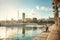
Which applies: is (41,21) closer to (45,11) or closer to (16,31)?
(45,11)

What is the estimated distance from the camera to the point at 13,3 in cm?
313

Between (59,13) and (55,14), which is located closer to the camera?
(55,14)

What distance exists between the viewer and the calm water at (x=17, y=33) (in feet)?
10.2

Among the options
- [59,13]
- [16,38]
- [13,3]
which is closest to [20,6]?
[13,3]

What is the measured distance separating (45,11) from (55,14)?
0.80 feet

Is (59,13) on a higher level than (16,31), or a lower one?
higher

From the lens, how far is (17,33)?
3.16m

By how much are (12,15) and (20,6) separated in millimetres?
270

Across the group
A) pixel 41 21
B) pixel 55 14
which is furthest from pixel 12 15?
pixel 55 14

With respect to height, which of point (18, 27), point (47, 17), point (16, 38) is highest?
point (47, 17)

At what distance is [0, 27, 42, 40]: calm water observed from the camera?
3113mm

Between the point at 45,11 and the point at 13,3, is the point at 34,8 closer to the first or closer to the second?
the point at 45,11

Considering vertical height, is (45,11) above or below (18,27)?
above

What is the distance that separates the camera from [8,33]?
10.5 ft
